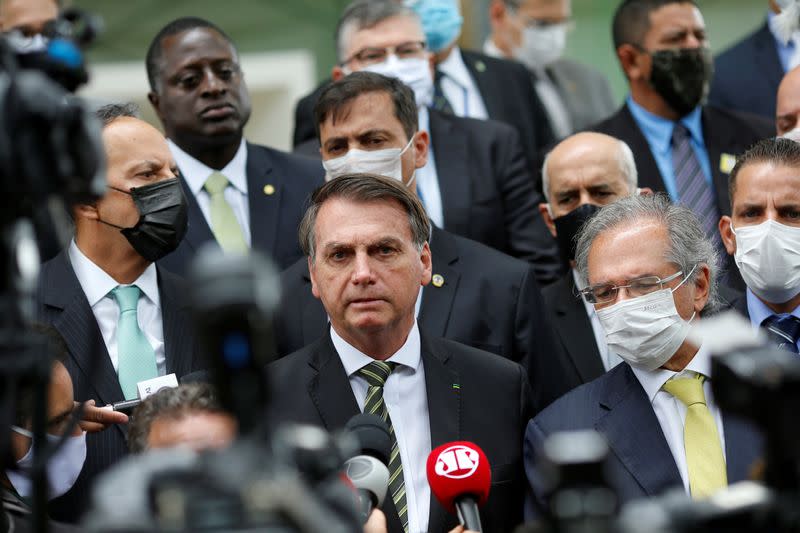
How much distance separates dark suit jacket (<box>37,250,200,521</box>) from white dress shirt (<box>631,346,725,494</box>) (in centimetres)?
160

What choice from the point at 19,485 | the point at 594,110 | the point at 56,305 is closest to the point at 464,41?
the point at 594,110

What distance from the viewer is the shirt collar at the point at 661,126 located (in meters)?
6.62

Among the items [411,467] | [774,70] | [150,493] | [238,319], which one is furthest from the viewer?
[774,70]

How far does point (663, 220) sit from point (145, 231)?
188 centimetres

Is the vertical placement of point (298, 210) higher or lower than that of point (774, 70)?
lower

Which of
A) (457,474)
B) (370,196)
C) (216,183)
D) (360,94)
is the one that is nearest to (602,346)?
(370,196)

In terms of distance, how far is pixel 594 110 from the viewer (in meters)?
7.86

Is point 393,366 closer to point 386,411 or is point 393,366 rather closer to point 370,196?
point 386,411

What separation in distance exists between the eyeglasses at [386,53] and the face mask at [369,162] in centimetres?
111

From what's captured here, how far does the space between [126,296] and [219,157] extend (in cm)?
119

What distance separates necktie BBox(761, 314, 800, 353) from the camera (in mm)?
4859

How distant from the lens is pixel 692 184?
21.0ft

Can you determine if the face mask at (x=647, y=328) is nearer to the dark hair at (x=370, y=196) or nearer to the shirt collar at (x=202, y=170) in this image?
the dark hair at (x=370, y=196)

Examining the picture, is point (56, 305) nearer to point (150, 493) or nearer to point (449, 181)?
point (449, 181)
